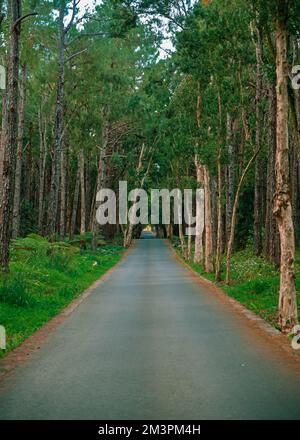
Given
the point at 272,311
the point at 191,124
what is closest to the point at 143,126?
the point at 191,124

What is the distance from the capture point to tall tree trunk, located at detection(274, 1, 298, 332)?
32.8 feet

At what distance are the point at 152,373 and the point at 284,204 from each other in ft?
15.3

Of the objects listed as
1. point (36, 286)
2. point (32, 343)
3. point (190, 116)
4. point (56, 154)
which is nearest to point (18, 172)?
point (56, 154)

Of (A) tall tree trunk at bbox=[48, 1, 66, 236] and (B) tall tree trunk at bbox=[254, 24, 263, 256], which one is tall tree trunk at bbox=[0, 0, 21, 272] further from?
(A) tall tree trunk at bbox=[48, 1, 66, 236]

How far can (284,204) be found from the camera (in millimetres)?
10148

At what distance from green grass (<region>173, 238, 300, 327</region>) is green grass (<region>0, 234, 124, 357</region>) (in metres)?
4.71

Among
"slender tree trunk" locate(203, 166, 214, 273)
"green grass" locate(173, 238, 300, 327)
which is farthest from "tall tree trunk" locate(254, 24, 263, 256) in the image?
"green grass" locate(173, 238, 300, 327)

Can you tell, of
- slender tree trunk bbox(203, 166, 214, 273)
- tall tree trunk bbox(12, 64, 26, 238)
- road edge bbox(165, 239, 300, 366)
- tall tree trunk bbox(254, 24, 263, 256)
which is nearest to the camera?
road edge bbox(165, 239, 300, 366)

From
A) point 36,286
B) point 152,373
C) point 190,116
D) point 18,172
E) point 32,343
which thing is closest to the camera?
point 152,373

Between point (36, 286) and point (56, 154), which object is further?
point (56, 154)

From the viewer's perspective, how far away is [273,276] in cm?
1861

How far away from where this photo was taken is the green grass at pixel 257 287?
42.8ft

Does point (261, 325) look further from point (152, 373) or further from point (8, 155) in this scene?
point (8, 155)
